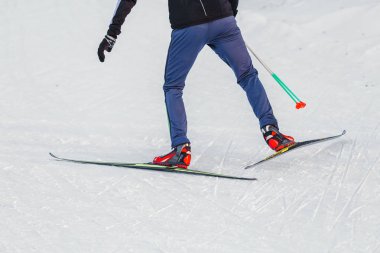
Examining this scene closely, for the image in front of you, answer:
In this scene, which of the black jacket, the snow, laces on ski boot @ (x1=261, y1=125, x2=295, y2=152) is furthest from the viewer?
laces on ski boot @ (x1=261, y1=125, x2=295, y2=152)

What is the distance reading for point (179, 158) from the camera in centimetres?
477

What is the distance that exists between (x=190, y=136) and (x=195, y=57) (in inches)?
44.0

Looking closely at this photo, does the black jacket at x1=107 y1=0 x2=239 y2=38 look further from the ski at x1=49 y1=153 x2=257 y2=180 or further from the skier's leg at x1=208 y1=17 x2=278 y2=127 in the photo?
the ski at x1=49 y1=153 x2=257 y2=180

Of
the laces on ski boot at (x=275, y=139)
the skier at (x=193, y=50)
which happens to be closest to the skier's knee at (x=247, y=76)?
the skier at (x=193, y=50)

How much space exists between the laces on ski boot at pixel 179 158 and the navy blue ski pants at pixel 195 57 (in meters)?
0.04

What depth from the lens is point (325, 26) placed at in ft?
29.0

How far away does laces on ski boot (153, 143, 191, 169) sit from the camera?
4.75 m

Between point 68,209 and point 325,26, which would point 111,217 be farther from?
point 325,26

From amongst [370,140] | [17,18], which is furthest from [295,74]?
[17,18]

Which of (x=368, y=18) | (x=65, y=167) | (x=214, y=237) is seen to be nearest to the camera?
(x=214, y=237)

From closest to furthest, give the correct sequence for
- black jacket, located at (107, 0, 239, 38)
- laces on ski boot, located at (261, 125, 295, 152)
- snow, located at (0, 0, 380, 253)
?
1. snow, located at (0, 0, 380, 253)
2. black jacket, located at (107, 0, 239, 38)
3. laces on ski boot, located at (261, 125, 295, 152)

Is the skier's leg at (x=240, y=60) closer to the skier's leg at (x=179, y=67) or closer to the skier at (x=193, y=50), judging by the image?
the skier at (x=193, y=50)

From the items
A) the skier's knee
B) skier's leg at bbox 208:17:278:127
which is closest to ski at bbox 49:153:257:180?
skier's leg at bbox 208:17:278:127

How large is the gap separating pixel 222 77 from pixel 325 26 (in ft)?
6.93
